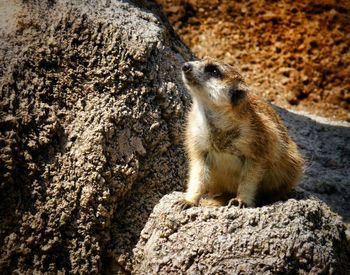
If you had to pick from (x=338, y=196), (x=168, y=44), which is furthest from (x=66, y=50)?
(x=338, y=196)

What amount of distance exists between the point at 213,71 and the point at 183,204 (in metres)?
0.86

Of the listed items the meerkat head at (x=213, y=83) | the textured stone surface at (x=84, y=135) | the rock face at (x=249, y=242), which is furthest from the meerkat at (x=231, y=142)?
the textured stone surface at (x=84, y=135)

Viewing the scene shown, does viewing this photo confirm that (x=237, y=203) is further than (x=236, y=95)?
No

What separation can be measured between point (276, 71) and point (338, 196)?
2.58 meters

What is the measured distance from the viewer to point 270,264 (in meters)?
3.39

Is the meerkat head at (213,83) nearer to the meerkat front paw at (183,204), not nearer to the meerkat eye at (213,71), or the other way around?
the meerkat eye at (213,71)

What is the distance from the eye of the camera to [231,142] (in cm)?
390

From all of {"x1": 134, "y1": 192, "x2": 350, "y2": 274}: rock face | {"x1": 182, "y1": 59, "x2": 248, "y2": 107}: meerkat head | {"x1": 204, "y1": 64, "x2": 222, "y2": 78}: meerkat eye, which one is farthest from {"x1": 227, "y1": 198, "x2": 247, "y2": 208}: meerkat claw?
{"x1": 204, "y1": 64, "x2": 222, "y2": 78}: meerkat eye

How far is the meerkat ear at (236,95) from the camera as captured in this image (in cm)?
388

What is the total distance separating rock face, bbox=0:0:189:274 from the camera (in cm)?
407

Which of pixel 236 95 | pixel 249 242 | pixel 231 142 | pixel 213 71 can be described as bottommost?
pixel 249 242

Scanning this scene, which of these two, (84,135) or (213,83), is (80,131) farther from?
(213,83)

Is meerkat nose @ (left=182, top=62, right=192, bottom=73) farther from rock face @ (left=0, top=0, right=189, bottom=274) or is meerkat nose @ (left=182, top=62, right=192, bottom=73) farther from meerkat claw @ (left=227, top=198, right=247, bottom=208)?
meerkat claw @ (left=227, top=198, right=247, bottom=208)

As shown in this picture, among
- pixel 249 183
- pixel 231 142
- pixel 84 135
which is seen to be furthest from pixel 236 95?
pixel 84 135
